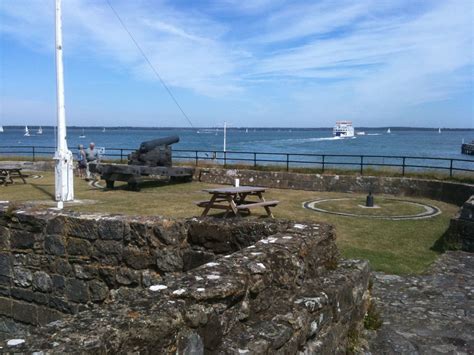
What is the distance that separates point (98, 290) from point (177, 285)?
2.55 metres

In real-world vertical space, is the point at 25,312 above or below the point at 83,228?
below

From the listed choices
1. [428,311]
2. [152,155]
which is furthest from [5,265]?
[152,155]

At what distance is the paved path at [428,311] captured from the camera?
4672mm

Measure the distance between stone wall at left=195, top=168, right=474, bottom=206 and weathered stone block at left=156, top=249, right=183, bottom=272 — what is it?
1075cm

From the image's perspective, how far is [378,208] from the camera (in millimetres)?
12688

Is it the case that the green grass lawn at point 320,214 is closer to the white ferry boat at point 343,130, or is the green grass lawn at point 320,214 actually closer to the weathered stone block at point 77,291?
the weathered stone block at point 77,291

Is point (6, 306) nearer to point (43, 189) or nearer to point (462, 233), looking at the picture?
point (462, 233)

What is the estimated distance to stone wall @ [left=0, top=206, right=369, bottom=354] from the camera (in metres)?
2.26

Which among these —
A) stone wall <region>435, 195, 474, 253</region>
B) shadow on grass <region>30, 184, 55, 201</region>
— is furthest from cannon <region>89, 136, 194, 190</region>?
stone wall <region>435, 195, 474, 253</region>

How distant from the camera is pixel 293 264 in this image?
3703 millimetres

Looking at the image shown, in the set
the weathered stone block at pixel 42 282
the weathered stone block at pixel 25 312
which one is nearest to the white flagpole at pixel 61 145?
the weathered stone block at pixel 25 312

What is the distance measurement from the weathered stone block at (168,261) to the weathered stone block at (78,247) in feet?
2.60

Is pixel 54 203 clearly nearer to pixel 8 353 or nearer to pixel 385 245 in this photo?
pixel 385 245

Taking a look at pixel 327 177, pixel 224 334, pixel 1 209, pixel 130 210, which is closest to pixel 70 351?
pixel 224 334
